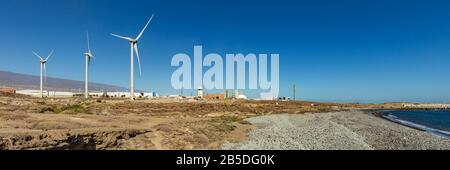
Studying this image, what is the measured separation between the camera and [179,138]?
2200 cm

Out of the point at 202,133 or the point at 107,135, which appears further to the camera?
the point at 202,133

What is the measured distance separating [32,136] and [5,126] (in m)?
3.79

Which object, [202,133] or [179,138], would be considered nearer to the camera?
[179,138]

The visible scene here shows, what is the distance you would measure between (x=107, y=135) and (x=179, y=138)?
5540 mm

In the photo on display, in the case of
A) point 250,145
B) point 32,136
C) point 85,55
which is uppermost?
point 85,55

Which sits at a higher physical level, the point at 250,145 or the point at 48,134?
the point at 48,134
